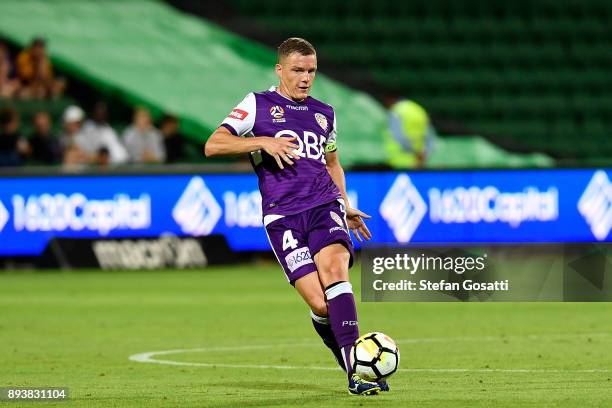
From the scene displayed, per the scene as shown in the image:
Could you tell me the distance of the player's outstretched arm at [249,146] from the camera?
25.0 feet

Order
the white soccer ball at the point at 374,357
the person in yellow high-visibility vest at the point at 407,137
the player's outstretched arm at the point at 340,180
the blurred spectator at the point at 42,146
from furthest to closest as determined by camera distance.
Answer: the blurred spectator at the point at 42,146, the person in yellow high-visibility vest at the point at 407,137, the player's outstretched arm at the point at 340,180, the white soccer ball at the point at 374,357

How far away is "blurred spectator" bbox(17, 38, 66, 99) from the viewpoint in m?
23.4

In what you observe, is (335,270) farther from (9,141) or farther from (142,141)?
(142,141)

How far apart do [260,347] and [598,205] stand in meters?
9.54

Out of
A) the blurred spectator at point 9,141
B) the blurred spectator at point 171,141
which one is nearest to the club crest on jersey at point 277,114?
the blurred spectator at point 9,141

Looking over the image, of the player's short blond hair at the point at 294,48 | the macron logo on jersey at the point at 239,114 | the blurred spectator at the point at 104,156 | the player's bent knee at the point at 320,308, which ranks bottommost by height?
the player's bent knee at the point at 320,308

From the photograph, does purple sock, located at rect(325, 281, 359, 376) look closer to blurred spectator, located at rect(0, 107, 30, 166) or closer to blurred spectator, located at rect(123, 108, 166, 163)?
blurred spectator, located at rect(0, 107, 30, 166)

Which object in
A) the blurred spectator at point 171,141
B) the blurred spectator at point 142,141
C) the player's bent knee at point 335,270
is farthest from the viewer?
the blurred spectator at point 171,141

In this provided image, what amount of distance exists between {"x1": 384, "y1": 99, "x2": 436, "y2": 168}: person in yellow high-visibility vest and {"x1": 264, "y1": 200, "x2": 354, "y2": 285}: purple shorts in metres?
12.4

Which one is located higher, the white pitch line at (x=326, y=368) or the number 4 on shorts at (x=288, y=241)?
the number 4 on shorts at (x=288, y=241)

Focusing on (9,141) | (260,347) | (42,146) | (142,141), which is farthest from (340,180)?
(142,141)

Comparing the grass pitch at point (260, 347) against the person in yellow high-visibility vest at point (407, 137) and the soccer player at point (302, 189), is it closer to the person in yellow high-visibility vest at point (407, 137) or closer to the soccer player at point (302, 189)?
the soccer player at point (302, 189)

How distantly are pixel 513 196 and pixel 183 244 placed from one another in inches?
178

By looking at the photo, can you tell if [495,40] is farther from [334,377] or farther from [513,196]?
[334,377]
